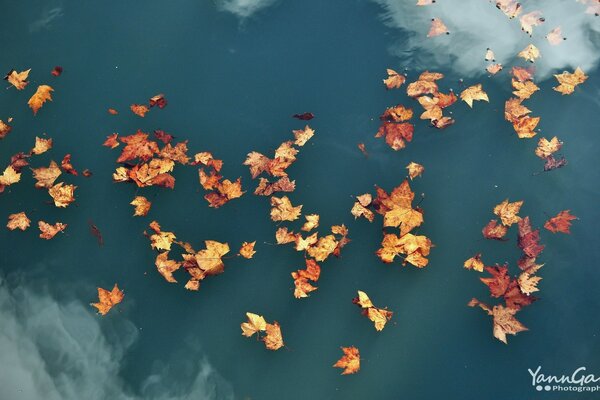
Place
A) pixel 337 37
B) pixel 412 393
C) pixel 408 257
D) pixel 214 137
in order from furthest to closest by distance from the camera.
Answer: pixel 337 37
pixel 214 137
pixel 408 257
pixel 412 393

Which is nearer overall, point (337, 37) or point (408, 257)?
point (408, 257)

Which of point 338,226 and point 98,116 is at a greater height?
point 98,116

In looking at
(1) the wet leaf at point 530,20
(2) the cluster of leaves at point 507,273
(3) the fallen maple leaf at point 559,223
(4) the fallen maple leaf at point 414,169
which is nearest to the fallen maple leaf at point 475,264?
(2) the cluster of leaves at point 507,273

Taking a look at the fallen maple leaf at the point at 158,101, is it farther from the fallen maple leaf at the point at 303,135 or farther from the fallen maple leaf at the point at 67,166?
the fallen maple leaf at the point at 303,135

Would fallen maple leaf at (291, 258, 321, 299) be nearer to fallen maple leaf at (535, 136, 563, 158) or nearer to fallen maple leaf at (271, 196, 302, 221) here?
fallen maple leaf at (271, 196, 302, 221)

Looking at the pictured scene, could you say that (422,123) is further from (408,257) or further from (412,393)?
(412,393)

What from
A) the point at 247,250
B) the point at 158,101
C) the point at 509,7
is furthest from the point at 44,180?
the point at 509,7

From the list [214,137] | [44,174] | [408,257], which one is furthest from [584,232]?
[44,174]

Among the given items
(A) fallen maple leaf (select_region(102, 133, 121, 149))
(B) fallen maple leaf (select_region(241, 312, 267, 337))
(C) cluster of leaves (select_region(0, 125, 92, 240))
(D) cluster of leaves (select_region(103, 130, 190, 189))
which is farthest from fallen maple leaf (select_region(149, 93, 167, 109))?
(B) fallen maple leaf (select_region(241, 312, 267, 337))

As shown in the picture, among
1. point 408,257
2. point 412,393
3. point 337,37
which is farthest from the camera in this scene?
point 337,37
